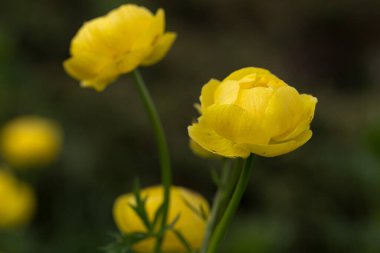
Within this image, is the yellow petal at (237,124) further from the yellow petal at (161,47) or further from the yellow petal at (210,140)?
the yellow petal at (161,47)

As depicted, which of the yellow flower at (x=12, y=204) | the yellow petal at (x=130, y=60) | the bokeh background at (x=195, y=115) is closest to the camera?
the yellow petal at (x=130, y=60)

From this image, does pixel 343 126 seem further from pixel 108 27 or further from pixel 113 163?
A: pixel 108 27

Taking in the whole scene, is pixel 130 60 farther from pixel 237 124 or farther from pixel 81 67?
pixel 237 124

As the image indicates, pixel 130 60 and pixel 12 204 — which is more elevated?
pixel 130 60

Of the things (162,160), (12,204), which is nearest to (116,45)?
(162,160)

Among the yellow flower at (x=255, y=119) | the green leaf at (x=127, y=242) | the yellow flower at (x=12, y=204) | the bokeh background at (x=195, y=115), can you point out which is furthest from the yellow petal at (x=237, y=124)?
the yellow flower at (x=12, y=204)

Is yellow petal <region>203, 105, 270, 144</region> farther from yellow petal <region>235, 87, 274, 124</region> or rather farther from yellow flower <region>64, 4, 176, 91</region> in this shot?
yellow flower <region>64, 4, 176, 91</region>

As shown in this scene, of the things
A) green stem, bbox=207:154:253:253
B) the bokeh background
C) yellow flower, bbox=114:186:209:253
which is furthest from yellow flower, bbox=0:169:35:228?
green stem, bbox=207:154:253:253
